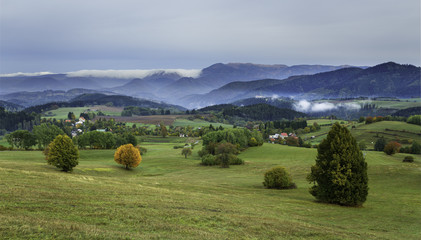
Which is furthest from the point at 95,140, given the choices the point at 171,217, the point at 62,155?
the point at 171,217

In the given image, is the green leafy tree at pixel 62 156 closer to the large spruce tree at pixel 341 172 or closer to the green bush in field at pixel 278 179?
the green bush in field at pixel 278 179

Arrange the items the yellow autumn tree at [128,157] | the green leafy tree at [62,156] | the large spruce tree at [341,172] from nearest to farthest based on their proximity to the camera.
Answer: the large spruce tree at [341,172] < the green leafy tree at [62,156] < the yellow autumn tree at [128,157]

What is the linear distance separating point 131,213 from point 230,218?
8.25 metres

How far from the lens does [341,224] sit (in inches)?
1124

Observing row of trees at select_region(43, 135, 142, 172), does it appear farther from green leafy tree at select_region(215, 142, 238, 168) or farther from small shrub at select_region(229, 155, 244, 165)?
small shrub at select_region(229, 155, 244, 165)

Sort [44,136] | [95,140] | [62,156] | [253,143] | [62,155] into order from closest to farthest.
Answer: [62,156] → [62,155] → [44,136] → [95,140] → [253,143]

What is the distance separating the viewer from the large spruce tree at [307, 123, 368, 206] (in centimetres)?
3903

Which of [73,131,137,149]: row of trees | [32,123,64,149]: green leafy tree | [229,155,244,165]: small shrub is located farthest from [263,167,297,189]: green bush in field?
[32,123,64,149]: green leafy tree

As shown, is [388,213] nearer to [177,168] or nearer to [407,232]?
[407,232]

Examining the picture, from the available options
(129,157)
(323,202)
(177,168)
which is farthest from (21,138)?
(323,202)

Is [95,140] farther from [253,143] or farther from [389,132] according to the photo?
[389,132]

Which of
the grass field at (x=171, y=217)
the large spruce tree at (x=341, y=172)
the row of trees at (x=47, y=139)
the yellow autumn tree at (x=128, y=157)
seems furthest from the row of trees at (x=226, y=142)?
the grass field at (x=171, y=217)

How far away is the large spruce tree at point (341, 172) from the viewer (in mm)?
39031

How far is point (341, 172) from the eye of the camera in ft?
129
